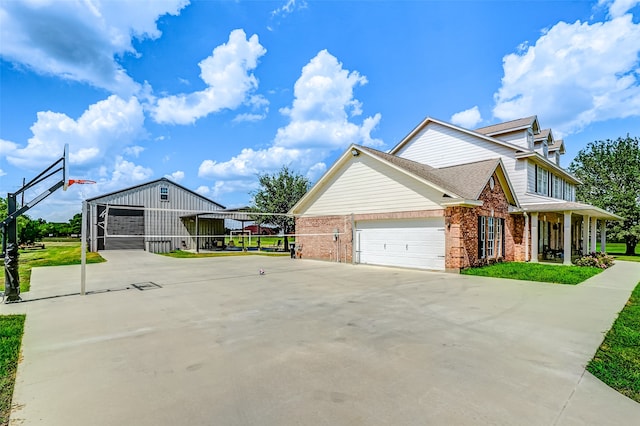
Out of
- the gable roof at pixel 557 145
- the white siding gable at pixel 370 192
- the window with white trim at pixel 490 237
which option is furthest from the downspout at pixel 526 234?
the gable roof at pixel 557 145

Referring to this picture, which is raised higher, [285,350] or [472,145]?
[472,145]

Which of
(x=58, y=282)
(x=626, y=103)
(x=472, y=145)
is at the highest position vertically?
(x=626, y=103)

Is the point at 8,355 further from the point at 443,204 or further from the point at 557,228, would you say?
the point at 557,228

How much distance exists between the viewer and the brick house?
45.2 feet

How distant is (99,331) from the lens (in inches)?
224

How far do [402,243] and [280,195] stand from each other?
630 inches

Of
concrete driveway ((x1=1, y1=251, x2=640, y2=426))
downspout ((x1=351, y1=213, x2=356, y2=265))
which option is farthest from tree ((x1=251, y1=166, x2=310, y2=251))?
concrete driveway ((x1=1, y1=251, x2=640, y2=426))

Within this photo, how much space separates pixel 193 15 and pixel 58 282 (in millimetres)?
11306

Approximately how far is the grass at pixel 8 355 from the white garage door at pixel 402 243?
1302 cm

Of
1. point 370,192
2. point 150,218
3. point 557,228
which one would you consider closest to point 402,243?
point 370,192

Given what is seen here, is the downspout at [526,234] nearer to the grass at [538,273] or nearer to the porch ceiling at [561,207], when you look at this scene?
the porch ceiling at [561,207]

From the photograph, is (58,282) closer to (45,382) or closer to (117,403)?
(45,382)

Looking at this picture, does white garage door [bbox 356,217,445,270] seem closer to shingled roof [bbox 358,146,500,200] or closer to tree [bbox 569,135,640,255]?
shingled roof [bbox 358,146,500,200]

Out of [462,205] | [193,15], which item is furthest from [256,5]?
[462,205]
